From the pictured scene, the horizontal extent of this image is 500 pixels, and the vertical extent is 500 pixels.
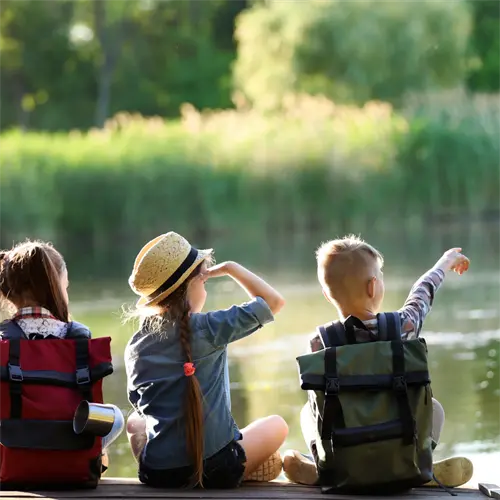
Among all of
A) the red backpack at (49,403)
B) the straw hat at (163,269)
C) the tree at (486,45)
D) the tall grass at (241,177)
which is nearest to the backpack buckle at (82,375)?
the red backpack at (49,403)

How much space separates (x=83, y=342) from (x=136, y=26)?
28.4 meters

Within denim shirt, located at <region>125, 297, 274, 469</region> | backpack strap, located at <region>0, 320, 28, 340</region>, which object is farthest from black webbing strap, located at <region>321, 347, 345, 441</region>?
backpack strap, located at <region>0, 320, 28, 340</region>

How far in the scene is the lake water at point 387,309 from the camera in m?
4.26

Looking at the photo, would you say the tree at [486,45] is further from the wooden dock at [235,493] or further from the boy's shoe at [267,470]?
the wooden dock at [235,493]

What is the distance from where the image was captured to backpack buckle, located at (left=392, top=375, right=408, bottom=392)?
243 cm

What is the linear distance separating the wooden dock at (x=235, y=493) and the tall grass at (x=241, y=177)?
30.9 ft

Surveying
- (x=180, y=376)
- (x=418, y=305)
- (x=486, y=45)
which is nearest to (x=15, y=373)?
(x=180, y=376)

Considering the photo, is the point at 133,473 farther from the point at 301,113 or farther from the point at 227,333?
the point at 301,113

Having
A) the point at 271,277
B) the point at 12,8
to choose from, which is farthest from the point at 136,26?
the point at 271,277

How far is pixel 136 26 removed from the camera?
3020 cm

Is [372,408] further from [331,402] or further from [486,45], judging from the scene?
[486,45]

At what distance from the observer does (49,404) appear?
2.55 metres

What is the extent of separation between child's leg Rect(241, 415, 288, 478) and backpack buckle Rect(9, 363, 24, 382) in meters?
0.52

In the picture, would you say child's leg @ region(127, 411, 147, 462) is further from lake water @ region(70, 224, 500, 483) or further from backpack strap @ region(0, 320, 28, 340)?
lake water @ region(70, 224, 500, 483)
